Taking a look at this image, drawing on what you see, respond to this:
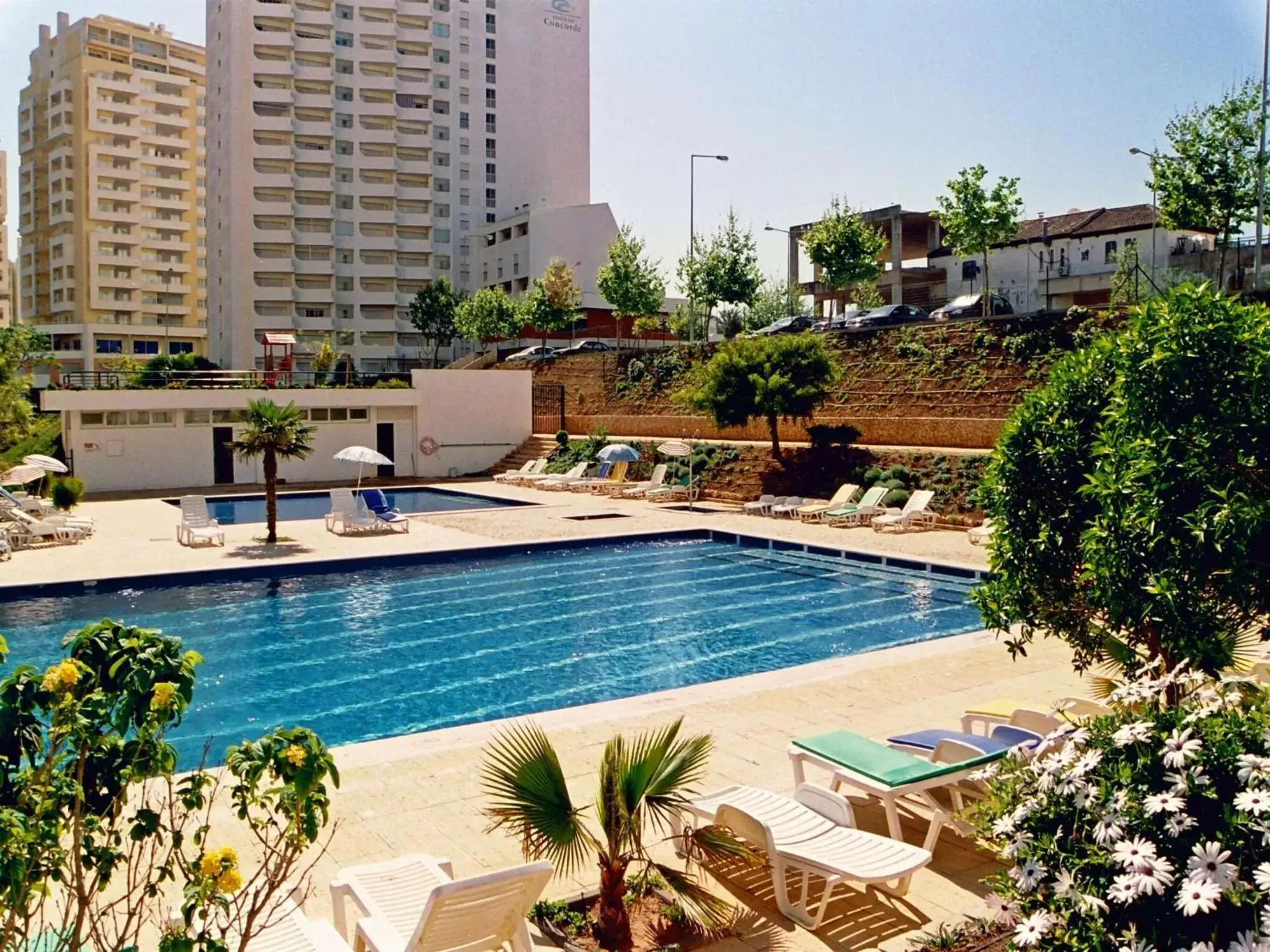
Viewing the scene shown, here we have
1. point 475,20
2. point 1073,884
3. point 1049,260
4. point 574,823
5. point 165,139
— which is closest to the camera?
point 1073,884

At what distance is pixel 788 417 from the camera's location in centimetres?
2900

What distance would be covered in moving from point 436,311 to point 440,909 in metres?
65.6

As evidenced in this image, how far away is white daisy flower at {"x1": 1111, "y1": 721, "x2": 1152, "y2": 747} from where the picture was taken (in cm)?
353

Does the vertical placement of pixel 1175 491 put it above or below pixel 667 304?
below

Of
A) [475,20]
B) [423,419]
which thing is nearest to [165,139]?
[475,20]

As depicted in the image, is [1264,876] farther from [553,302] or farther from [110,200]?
[110,200]

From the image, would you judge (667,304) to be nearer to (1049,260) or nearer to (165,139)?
(1049,260)

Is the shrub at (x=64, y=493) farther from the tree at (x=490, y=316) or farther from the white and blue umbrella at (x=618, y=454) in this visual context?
the tree at (x=490, y=316)

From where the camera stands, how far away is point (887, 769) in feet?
19.7

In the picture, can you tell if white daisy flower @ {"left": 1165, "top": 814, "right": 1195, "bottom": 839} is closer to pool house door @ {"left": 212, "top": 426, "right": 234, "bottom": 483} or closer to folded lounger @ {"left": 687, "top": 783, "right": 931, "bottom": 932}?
folded lounger @ {"left": 687, "top": 783, "right": 931, "bottom": 932}

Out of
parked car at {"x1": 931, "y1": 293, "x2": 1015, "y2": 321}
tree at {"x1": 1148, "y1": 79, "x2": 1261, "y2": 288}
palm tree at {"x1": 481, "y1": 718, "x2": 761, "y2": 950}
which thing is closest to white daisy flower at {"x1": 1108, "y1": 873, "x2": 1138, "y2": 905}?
palm tree at {"x1": 481, "y1": 718, "x2": 761, "y2": 950}

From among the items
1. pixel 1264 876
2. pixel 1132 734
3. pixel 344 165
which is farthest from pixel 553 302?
pixel 1264 876

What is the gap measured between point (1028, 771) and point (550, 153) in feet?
268

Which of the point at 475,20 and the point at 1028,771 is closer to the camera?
the point at 1028,771
